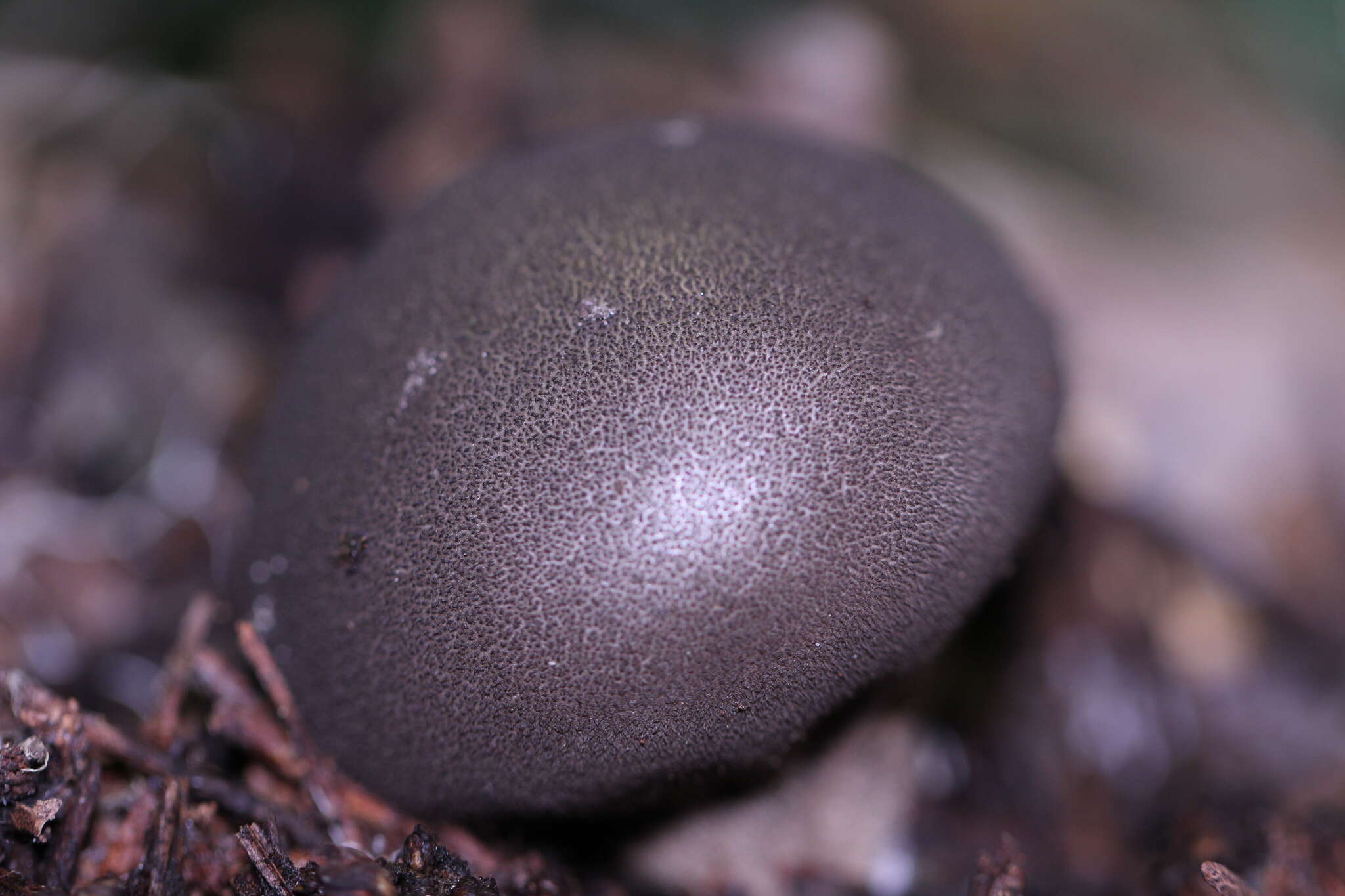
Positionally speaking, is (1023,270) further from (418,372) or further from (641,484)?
(418,372)

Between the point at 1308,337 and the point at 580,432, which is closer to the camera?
the point at 580,432

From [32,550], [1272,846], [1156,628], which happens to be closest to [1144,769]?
[1156,628]

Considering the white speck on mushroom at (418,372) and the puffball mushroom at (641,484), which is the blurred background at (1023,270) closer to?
the puffball mushroom at (641,484)

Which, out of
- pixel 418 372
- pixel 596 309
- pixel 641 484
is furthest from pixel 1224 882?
pixel 418 372

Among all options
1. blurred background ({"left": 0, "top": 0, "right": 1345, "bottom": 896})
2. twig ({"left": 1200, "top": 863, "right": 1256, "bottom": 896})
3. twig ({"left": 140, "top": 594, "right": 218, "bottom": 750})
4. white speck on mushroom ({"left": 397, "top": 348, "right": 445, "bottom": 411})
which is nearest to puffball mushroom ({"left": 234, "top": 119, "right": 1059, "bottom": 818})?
white speck on mushroom ({"left": 397, "top": 348, "right": 445, "bottom": 411})

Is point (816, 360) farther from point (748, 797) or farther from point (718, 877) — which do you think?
point (718, 877)

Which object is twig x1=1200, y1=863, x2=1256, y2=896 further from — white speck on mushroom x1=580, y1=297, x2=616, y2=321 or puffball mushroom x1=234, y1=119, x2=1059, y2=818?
white speck on mushroom x1=580, y1=297, x2=616, y2=321
